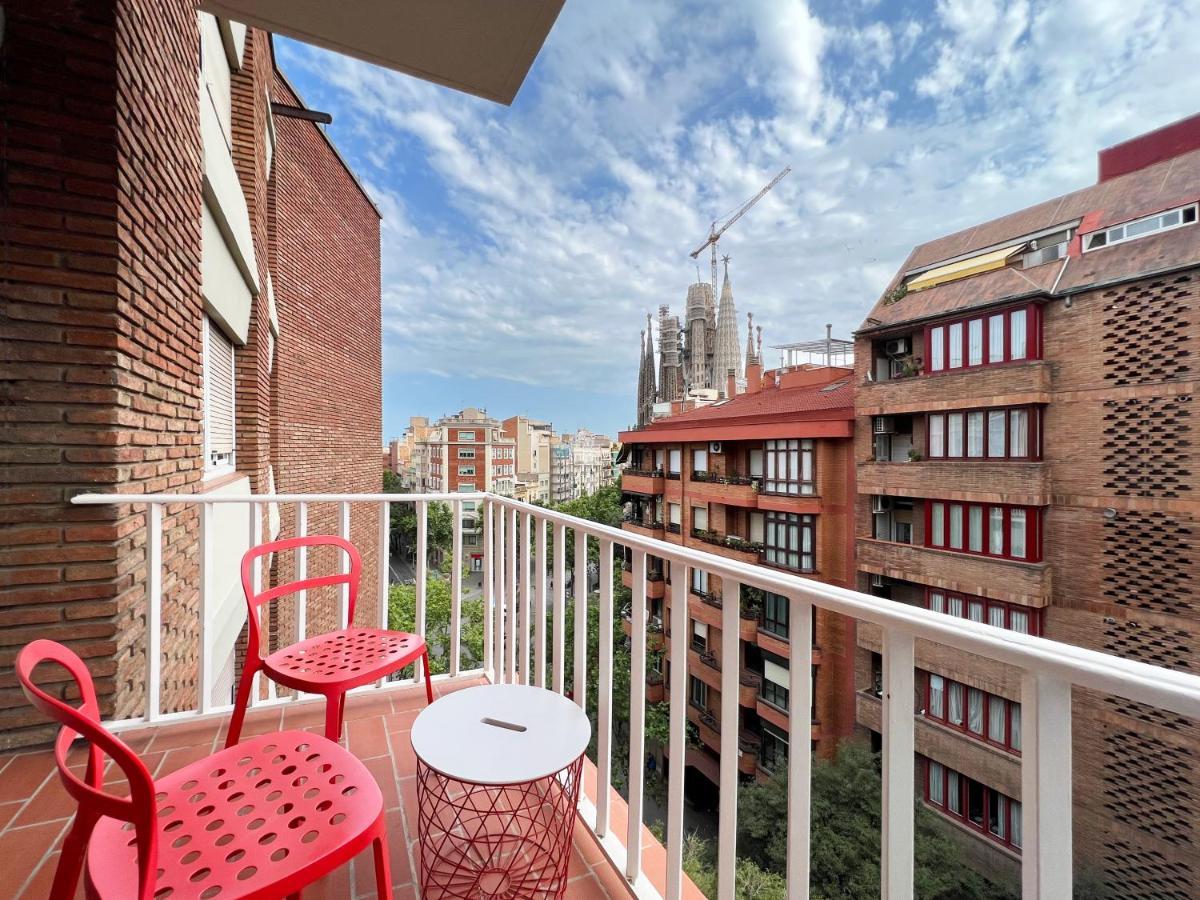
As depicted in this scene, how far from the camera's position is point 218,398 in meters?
4.43

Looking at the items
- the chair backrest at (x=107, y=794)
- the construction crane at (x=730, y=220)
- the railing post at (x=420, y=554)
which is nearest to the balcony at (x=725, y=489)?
the railing post at (x=420, y=554)

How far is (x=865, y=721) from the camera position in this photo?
12.8 metres

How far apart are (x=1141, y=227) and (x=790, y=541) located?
9.66 m

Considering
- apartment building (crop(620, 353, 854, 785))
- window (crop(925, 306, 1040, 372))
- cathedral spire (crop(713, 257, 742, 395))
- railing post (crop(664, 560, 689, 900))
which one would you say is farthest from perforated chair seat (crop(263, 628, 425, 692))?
cathedral spire (crop(713, 257, 742, 395))

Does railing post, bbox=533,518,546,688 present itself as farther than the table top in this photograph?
Yes

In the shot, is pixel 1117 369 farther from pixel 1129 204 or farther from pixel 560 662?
pixel 560 662

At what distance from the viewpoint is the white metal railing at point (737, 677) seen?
567 mm

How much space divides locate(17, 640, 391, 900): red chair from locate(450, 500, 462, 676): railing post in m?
1.42

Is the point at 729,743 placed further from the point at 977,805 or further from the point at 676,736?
the point at 977,805

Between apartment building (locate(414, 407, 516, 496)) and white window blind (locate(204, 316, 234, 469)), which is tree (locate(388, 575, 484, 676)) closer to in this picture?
white window blind (locate(204, 316, 234, 469))

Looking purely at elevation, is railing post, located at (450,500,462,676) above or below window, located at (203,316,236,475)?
below

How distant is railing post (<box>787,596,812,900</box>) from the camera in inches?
34.6

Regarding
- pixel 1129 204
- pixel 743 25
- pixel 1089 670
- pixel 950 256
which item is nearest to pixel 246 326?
pixel 1089 670

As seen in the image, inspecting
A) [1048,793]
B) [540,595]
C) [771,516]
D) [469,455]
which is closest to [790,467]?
[771,516]
